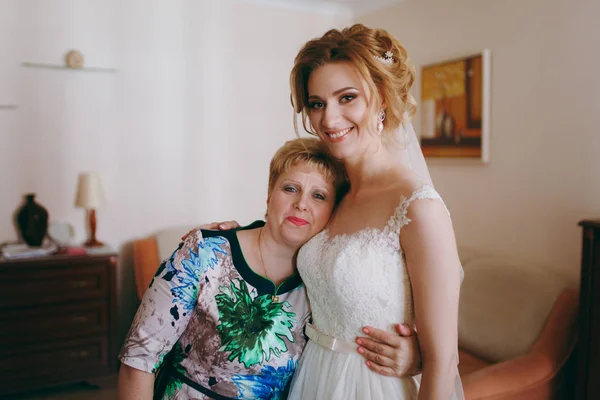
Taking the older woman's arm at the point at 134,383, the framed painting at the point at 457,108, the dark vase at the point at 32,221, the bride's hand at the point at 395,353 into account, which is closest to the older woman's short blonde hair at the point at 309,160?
the bride's hand at the point at 395,353

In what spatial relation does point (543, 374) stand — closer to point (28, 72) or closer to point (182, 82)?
point (182, 82)

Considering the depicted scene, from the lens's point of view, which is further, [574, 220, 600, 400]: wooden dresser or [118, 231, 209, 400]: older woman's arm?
[574, 220, 600, 400]: wooden dresser

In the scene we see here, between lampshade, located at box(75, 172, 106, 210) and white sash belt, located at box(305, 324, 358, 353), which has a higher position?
lampshade, located at box(75, 172, 106, 210)

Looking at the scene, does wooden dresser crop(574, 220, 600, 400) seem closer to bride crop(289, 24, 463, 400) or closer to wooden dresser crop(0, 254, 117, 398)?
bride crop(289, 24, 463, 400)

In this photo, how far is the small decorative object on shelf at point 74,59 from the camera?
12.0 feet

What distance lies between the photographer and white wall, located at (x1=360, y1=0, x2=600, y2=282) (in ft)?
8.84

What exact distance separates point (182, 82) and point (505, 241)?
8.96ft

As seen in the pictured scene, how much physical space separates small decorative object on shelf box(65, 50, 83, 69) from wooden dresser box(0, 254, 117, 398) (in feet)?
4.60

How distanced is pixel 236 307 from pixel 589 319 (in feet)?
5.45

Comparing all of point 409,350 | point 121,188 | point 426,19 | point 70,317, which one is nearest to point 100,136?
point 121,188

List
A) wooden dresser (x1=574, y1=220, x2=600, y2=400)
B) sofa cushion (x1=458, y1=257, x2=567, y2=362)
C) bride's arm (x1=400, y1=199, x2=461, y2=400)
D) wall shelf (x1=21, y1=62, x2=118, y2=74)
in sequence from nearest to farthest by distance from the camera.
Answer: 1. bride's arm (x1=400, y1=199, x2=461, y2=400)
2. wooden dresser (x1=574, y1=220, x2=600, y2=400)
3. sofa cushion (x1=458, y1=257, x2=567, y2=362)
4. wall shelf (x1=21, y1=62, x2=118, y2=74)

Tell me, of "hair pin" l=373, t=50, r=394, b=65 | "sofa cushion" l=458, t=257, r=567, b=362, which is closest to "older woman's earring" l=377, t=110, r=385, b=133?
"hair pin" l=373, t=50, r=394, b=65

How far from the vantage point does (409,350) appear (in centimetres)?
132

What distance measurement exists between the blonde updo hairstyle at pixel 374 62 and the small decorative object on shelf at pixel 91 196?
2.57 metres
